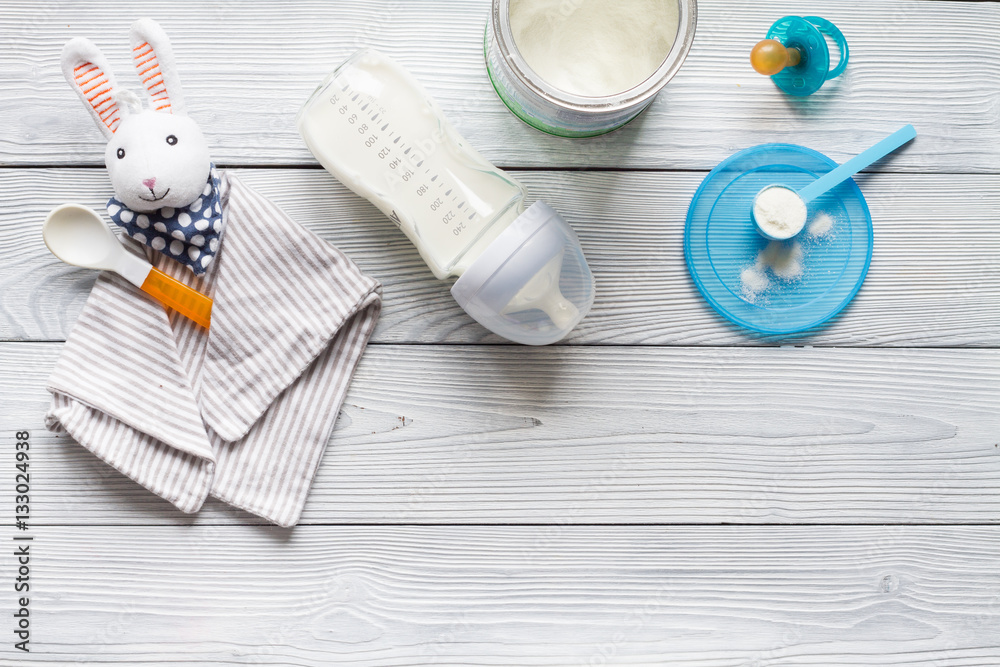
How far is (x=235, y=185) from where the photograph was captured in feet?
1.79

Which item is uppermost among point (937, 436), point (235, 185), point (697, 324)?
point (937, 436)

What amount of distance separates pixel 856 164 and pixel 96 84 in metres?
0.65

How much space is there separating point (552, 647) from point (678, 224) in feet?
1.32

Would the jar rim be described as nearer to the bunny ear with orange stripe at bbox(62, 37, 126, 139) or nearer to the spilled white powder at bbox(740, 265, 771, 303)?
the spilled white powder at bbox(740, 265, 771, 303)

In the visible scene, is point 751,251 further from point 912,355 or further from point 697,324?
point 912,355

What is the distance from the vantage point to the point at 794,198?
570mm

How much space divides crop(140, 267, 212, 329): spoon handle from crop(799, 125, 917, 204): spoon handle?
0.53 m

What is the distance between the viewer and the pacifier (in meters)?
0.54

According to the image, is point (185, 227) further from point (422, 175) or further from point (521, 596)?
point (521, 596)

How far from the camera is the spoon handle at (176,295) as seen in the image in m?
0.53

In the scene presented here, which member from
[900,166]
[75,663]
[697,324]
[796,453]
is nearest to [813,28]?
[900,166]

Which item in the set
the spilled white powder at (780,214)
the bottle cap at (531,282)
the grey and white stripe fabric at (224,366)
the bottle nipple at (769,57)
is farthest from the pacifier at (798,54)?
the grey and white stripe fabric at (224,366)

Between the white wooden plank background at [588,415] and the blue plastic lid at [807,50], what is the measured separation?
20mm

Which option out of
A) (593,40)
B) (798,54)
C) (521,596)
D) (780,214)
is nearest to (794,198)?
(780,214)
